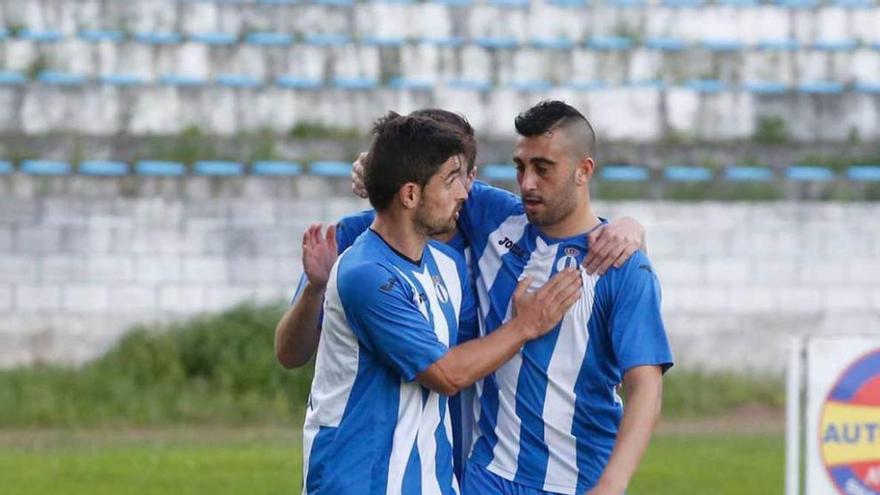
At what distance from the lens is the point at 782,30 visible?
1947 cm

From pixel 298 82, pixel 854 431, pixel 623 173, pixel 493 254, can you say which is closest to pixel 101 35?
pixel 298 82

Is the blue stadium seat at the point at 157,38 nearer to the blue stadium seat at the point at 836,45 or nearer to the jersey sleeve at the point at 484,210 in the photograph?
the blue stadium seat at the point at 836,45

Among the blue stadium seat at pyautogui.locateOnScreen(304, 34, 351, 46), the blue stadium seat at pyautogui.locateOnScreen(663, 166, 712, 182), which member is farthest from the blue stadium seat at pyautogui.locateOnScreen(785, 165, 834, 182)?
the blue stadium seat at pyautogui.locateOnScreen(304, 34, 351, 46)

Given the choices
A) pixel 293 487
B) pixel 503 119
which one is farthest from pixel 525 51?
pixel 293 487

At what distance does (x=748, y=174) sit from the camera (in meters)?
16.6

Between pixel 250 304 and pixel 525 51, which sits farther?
pixel 525 51

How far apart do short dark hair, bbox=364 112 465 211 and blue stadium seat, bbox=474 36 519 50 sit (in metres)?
14.1

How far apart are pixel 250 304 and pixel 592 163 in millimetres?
10172

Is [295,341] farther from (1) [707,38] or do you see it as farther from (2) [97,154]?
(1) [707,38]

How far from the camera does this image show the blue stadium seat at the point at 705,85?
1792 cm

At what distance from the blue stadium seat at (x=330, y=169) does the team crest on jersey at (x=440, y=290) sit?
1087 centimetres

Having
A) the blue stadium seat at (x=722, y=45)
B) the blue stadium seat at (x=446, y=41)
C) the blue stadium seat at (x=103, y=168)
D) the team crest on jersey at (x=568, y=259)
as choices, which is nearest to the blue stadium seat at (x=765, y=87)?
the blue stadium seat at (x=722, y=45)

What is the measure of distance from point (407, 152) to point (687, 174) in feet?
39.1

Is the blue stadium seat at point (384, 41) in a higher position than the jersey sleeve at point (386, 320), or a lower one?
higher
